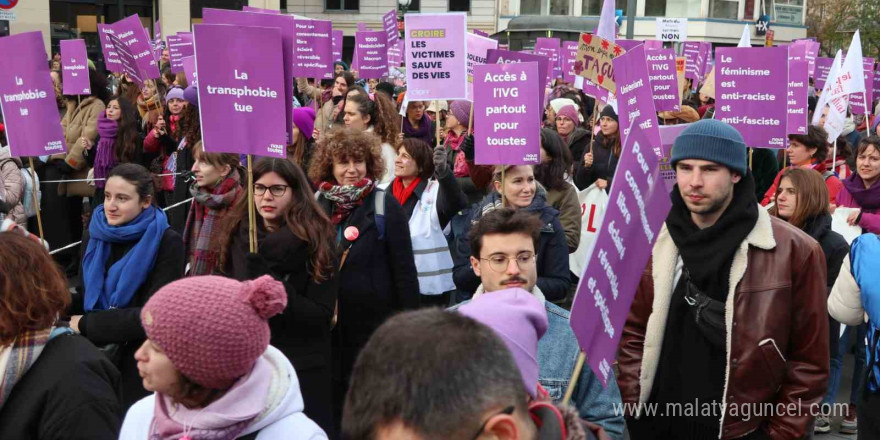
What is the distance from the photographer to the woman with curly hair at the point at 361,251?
5.00m

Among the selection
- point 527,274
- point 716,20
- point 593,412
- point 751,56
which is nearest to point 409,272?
point 527,274

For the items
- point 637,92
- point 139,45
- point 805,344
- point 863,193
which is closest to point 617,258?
point 805,344

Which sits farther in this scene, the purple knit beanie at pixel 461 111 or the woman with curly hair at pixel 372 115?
the purple knit beanie at pixel 461 111

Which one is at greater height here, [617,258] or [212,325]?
[617,258]

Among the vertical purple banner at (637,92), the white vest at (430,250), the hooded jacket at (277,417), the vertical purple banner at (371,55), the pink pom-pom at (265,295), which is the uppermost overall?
the vertical purple banner at (371,55)

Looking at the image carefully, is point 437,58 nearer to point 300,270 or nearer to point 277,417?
point 300,270

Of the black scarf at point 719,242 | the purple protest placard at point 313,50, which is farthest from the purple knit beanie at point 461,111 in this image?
the black scarf at point 719,242

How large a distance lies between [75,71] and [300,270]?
22.4ft

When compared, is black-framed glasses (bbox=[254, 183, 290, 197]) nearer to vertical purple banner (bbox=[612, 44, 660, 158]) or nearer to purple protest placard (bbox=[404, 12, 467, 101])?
vertical purple banner (bbox=[612, 44, 660, 158])

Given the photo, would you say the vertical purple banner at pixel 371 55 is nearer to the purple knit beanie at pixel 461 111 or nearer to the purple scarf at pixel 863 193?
the purple knit beanie at pixel 461 111

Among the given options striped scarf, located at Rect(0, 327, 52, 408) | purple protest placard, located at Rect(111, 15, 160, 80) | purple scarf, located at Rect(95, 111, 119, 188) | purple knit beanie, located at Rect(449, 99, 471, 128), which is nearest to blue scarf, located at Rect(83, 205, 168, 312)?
striped scarf, located at Rect(0, 327, 52, 408)

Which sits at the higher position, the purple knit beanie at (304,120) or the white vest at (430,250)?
the purple knit beanie at (304,120)

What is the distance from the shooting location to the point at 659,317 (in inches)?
148

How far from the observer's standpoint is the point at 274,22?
26.4 ft
